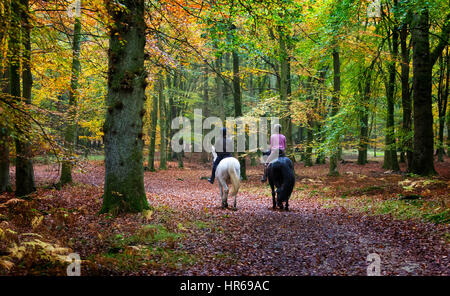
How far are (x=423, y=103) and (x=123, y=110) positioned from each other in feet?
37.6

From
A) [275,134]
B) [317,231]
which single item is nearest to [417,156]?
[275,134]

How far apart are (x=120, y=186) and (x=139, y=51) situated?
352 cm

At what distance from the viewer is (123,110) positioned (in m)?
7.05

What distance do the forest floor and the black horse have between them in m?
0.60

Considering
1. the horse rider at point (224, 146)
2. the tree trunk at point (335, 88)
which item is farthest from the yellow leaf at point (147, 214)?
the tree trunk at point (335, 88)

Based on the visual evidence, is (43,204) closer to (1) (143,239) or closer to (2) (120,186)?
(2) (120,186)

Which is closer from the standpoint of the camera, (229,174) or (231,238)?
(231,238)

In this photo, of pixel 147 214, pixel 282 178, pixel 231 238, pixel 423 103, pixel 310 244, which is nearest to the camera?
pixel 310 244

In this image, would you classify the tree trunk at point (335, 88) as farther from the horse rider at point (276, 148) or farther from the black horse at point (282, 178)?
the black horse at point (282, 178)

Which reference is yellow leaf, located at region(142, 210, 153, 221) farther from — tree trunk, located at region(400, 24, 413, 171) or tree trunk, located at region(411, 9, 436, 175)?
tree trunk, located at region(400, 24, 413, 171)

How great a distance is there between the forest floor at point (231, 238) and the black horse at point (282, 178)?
603mm

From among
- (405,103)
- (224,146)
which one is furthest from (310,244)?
(405,103)

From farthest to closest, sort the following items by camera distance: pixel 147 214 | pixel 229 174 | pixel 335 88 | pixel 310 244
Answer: pixel 335 88 → pixel 229 174 → pixel 147 214 → pixel 310 244

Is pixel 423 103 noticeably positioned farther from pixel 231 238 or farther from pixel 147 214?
pixel 147 214
